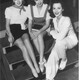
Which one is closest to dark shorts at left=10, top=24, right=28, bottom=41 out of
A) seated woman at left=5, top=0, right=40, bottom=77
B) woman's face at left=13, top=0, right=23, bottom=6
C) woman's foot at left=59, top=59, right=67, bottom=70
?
seated woman at left=5, top=0, right=40, bottom=77

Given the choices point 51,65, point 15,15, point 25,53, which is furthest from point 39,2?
point 51,65

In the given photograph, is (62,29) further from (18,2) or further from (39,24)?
(18,2)

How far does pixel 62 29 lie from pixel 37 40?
37 cm

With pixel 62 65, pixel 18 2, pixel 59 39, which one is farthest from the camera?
pixel 62 65

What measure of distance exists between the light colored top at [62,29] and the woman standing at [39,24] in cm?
13

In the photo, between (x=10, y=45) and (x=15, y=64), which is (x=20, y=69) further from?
(x=10, y=45)

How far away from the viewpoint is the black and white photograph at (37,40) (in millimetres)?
2436

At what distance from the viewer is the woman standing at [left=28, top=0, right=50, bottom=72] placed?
95.3 inches

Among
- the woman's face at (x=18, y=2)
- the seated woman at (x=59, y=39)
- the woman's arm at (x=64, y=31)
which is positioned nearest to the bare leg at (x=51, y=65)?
the seated woman at (x=59, y=39)

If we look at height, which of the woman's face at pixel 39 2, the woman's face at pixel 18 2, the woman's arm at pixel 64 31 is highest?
the woman's face at pixel 18 2

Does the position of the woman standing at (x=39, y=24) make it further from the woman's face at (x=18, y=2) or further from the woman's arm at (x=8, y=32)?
the woman's arm at (x=8, y=32)

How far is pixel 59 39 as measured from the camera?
8.22ft

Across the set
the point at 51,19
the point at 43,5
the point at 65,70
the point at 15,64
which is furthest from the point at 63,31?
the point at 15,64

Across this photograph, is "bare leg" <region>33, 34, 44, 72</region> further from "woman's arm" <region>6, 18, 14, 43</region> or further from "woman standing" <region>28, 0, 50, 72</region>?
"woman's arm" <region>6, 18, 14, 43</region>
